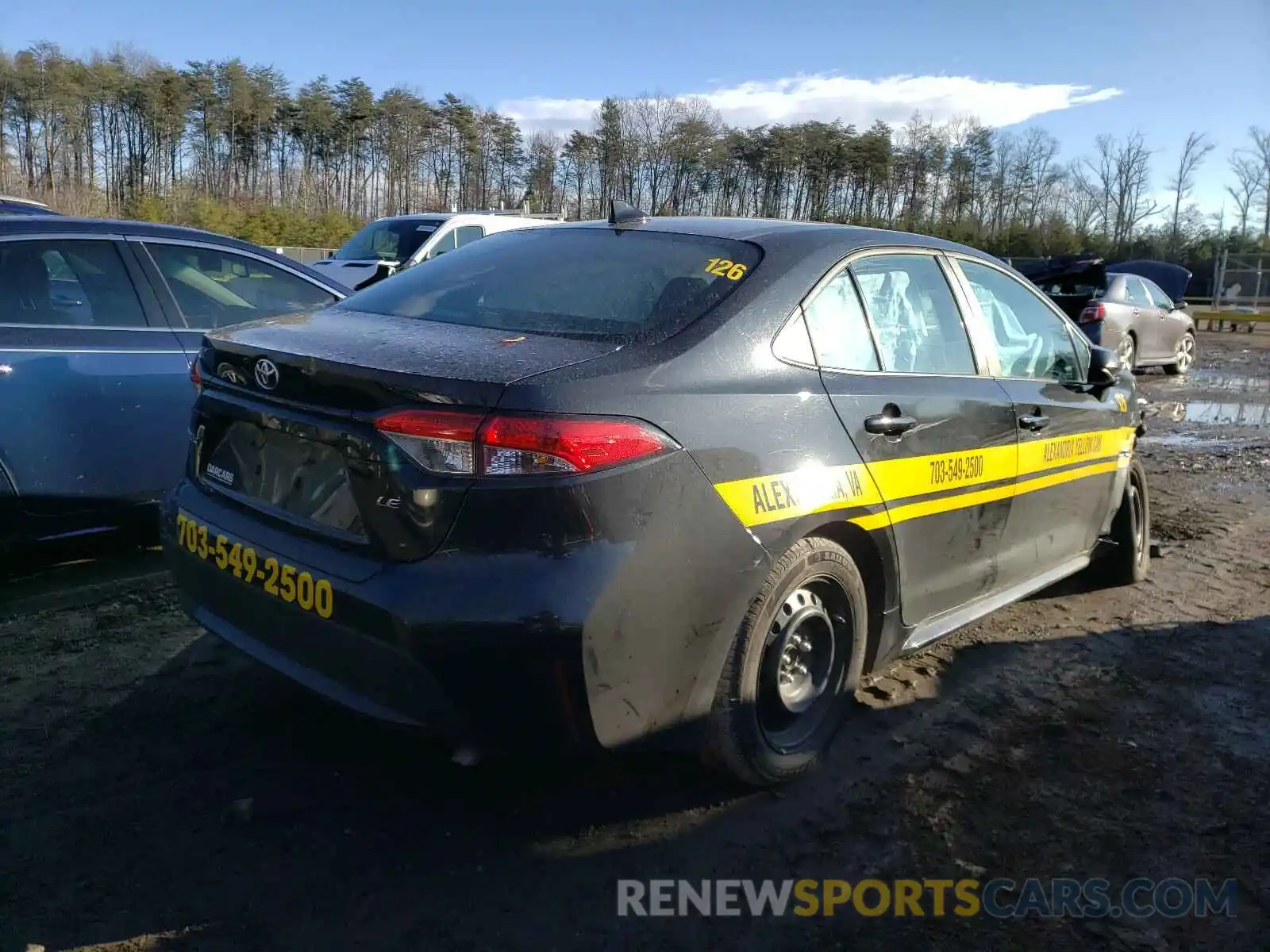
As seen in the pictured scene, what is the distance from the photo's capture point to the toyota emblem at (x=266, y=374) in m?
2.54

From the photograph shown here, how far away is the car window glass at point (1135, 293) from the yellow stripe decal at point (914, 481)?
37.4 feet

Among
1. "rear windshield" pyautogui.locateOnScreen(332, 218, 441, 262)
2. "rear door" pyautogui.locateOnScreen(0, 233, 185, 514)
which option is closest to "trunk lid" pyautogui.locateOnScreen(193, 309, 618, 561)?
"rear door" pyautogui.locateOnScreen(0, 233, 185, 514)

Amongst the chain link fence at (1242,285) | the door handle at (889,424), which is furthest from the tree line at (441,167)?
the door handle at (889,424)

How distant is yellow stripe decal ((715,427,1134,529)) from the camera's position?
2582 mm

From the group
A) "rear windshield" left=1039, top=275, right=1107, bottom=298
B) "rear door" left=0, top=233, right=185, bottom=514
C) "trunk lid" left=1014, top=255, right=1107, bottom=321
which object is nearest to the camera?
"rear door" left=0, top=233, right=185, bottom=514

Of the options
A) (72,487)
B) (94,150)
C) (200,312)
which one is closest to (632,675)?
(72,487)

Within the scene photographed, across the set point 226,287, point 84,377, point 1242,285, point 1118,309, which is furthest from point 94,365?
point 1242,285

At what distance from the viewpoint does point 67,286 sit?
434 centimetres

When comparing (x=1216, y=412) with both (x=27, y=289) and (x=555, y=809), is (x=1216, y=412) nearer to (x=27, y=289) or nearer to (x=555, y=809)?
(x=555, y=809)

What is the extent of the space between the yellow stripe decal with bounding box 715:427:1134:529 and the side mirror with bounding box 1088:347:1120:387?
233 millimetres

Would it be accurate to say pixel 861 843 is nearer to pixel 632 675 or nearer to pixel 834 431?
pixel 632 675

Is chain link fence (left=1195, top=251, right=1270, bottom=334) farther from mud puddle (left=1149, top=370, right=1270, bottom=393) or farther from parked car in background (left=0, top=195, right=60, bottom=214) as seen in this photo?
parked car in background (left=0, top=195, right=60, bottom=214)

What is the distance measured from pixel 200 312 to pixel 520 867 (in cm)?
349

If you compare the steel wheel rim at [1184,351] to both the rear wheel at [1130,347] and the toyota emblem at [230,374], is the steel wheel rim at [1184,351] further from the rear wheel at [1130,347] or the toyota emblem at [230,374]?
the toyota emblem at [230,374]
